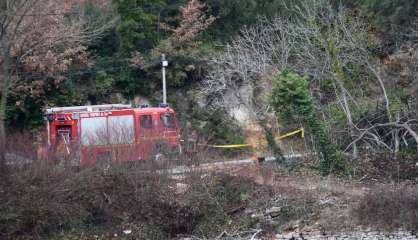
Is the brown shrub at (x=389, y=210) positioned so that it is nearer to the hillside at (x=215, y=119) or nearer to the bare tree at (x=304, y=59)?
the hillside at (x=215, y=119)

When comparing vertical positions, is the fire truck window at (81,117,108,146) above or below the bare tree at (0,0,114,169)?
below

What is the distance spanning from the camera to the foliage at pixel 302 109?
84.5ft

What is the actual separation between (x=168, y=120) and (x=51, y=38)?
6614mm

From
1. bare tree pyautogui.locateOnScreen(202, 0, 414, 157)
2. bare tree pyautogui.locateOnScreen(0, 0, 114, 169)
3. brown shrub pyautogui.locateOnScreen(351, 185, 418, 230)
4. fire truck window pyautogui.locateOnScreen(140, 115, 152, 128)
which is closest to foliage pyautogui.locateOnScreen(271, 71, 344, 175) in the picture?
bare tree pyautogui.locateOnScreen(202, 0, 414, 157)

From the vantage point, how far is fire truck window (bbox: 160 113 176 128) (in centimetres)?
2811

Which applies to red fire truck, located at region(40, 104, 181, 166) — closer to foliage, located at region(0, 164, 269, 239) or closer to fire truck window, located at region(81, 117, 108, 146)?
fire truck window, located at region(81, 117, 108, 146)

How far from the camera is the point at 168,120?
2833cm

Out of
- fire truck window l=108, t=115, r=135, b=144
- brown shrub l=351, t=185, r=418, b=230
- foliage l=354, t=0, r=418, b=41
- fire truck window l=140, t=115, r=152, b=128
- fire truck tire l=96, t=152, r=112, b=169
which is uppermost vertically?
foliage l=354, t=0, r=418, b=41

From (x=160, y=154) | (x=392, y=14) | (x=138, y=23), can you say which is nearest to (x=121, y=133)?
(x=160, y=154)

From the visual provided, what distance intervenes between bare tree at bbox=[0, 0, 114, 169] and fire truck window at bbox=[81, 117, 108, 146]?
3.55 meters

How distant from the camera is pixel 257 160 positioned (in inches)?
1051

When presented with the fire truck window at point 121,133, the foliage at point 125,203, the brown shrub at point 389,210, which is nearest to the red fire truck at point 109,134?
the fire truck window at point 121,133

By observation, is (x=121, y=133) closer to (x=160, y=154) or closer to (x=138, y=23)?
(x=160, y=154)

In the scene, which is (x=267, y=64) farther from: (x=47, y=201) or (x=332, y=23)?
(x=47, y=201)
